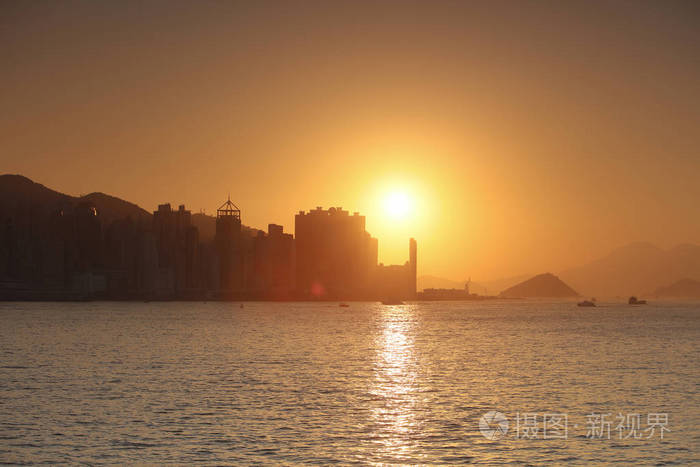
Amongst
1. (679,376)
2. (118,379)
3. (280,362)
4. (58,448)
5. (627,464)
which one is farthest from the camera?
(280,362)

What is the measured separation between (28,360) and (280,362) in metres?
38.4

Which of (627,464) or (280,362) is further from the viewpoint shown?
(280,362)

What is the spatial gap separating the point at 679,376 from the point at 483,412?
42.0m

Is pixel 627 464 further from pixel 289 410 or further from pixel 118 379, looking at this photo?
pixel 118 379

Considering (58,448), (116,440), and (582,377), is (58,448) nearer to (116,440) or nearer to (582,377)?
(116,440)

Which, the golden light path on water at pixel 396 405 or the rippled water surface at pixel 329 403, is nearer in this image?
the rippled water surface at pixel 329 403

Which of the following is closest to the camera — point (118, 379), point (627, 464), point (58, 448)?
point (627, 464)

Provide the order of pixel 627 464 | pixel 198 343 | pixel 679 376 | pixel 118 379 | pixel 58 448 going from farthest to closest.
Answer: pixel 198 343 < pixel 679 376 < pixel 118 379 < pixel 58 448 < pixel 627 464

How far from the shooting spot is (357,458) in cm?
4256

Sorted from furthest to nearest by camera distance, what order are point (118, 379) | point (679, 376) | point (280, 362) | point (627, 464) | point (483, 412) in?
point (280, 362)
point (679, 376)
point (118, 379)
point (483, 412)
point (627, 464)

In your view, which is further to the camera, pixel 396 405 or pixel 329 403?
pixel 329 403

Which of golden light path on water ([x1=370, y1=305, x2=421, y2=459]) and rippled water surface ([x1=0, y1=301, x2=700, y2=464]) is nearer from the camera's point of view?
rippled water surface ([x1=0, y1=301, x2=700, y2=464])

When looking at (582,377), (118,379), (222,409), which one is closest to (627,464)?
(222,409)

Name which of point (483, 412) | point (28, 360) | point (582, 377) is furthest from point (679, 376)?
point (28, 360)
